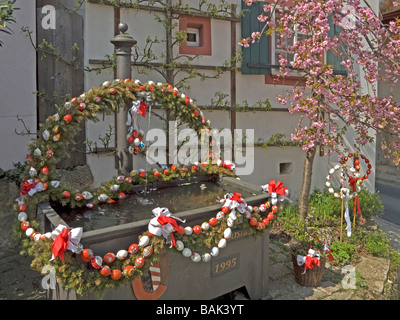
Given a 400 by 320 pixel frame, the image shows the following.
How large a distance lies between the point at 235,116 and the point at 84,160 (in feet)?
7.53

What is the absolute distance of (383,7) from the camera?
8.41 meters

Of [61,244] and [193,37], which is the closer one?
[61,244]

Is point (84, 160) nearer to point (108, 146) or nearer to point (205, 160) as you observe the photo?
point (108, 146)

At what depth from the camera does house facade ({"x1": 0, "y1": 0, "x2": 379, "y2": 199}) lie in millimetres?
4340

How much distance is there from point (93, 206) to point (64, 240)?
2.77ft

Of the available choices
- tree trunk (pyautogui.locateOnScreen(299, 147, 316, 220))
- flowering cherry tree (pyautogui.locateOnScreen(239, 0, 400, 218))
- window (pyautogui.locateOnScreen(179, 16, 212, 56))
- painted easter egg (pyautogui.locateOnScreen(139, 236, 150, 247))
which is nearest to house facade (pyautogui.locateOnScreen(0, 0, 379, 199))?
window (pyautogui.locateOnScreen(179, 16, 212, 56))

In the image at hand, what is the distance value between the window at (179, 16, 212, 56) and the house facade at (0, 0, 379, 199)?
1 cm

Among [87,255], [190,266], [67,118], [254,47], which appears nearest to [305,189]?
[254,47]

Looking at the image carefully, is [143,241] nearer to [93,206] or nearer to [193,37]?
[93,206]

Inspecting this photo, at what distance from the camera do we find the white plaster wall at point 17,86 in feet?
13.6

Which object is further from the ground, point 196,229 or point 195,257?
point 196,229

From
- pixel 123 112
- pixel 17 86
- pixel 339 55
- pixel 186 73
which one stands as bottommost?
pixel 123 112

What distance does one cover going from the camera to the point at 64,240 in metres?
1.92

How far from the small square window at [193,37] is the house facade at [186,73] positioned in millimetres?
14
